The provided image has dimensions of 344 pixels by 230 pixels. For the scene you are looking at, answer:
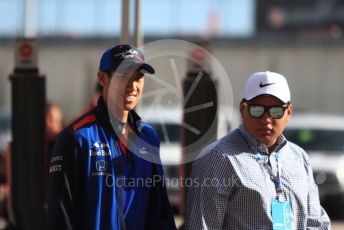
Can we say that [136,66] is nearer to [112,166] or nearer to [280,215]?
[112,166]

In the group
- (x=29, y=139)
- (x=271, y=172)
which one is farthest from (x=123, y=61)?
(x=29, y=139)

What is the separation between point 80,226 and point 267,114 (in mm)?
1113

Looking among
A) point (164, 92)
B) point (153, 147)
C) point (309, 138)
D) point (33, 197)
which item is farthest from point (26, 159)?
point (309, 138)

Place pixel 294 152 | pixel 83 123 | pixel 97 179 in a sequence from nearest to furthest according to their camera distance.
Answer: pixel 97 179 < pixel 83 123 < pixel 294 152

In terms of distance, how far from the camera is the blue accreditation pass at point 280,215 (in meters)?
4.82

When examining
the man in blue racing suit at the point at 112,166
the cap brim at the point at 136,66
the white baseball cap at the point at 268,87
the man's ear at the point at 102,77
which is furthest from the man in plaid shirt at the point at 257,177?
the man's ear at the point at 102,77

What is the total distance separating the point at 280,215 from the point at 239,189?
0.81 ft

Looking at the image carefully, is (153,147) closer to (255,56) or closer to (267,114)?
(267,114)

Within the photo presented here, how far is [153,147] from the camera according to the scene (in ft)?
16.5

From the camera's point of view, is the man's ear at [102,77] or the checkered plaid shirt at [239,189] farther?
the man's ear at [102,77]

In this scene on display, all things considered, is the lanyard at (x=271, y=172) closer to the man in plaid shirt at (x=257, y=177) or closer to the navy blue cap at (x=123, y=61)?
the man in plaid shirt at (x=257, y=177)

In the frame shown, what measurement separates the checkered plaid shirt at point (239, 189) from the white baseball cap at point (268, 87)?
0.21m

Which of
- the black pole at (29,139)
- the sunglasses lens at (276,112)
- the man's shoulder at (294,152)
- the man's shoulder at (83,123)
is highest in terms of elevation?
the sunglasses lens at (276,112)

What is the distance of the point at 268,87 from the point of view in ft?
16.3
